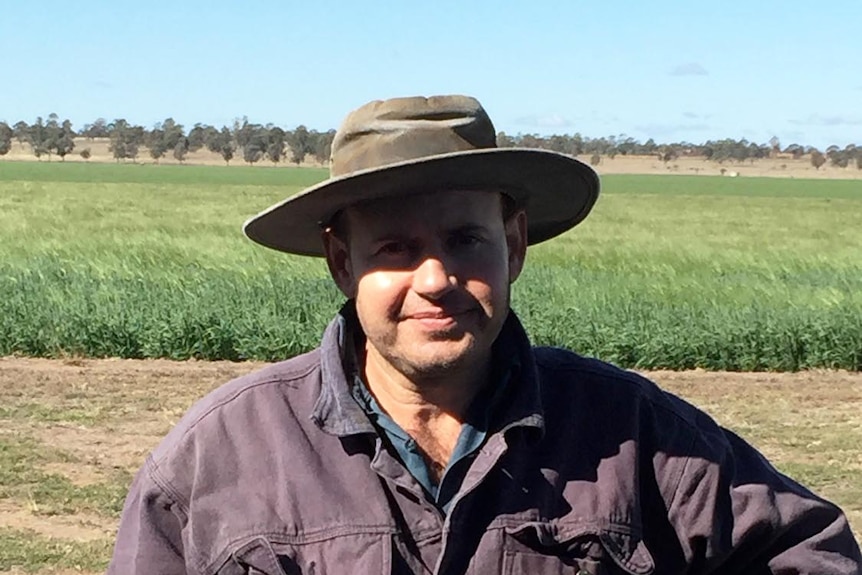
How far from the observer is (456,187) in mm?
1830

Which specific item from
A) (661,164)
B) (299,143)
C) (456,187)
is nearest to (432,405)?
(456,187)

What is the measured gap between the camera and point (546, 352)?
6.65 feet

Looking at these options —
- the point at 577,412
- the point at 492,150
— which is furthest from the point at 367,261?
the point at 577,412

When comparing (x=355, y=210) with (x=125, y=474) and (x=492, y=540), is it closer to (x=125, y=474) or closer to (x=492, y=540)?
(x=492, y=540)

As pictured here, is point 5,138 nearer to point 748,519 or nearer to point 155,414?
point 155,414

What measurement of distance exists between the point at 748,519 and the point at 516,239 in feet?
1.76

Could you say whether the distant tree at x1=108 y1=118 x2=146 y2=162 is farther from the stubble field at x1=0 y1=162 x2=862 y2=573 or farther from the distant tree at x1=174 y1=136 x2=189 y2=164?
the stubble field at x1=0 y1=162 x2=862 y2=573

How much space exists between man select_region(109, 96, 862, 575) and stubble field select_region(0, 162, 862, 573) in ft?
12.4

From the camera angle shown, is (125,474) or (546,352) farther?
(125,474)

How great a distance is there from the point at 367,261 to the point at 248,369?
8464 millimetres

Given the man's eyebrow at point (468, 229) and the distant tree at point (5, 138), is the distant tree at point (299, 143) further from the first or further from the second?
the man's eyebrow at point (468, 229)

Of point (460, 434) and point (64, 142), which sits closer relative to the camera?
point (460, 434)

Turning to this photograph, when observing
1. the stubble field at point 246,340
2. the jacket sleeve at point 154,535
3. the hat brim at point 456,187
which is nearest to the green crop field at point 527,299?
the stubble field at point 246,340

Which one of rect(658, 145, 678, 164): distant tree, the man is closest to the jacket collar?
the man
